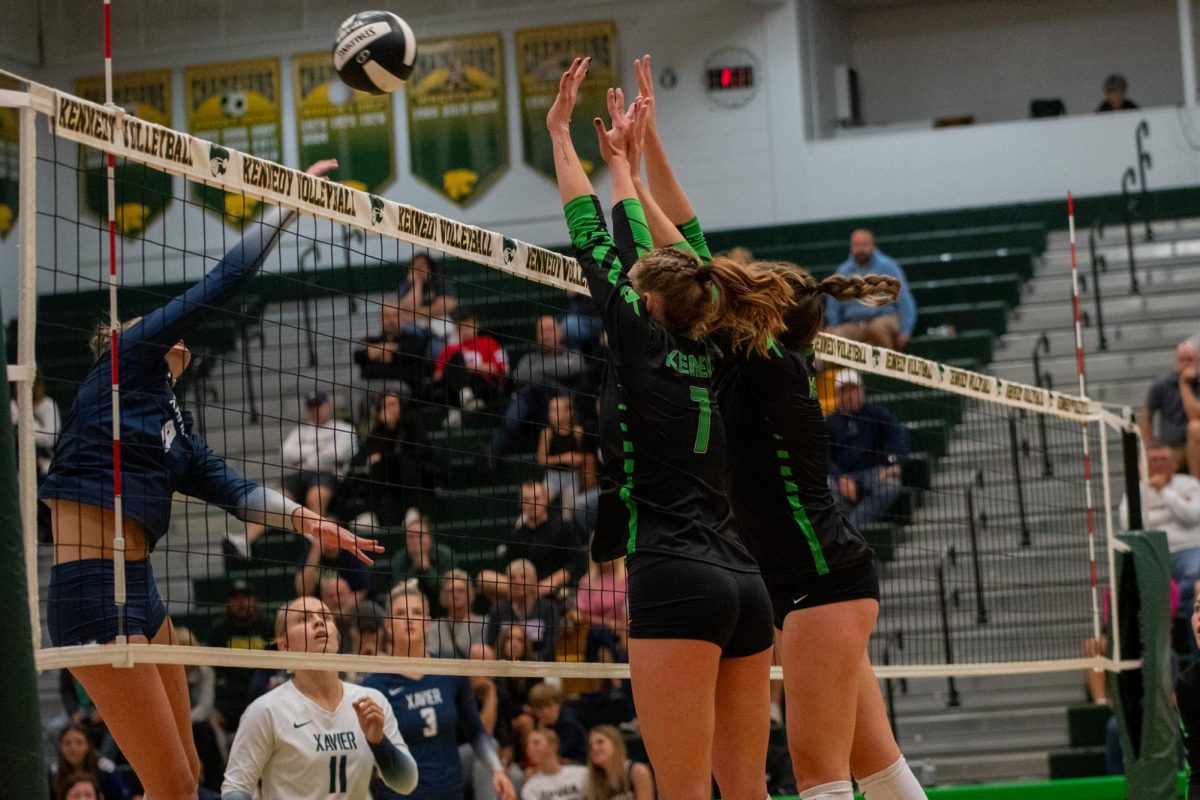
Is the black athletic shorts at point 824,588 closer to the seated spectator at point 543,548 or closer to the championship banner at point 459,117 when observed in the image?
the seated spectator at point 543,548

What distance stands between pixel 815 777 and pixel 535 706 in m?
4.81

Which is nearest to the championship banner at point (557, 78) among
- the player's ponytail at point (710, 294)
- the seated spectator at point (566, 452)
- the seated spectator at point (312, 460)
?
the seated spectator at point (312, 460)

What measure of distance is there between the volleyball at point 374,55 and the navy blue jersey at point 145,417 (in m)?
1.43

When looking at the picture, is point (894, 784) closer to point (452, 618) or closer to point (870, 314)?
point (452, 618)

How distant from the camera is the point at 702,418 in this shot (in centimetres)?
448

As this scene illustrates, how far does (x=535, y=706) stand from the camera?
9414mm

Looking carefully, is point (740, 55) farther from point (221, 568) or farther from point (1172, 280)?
point (221, 568)

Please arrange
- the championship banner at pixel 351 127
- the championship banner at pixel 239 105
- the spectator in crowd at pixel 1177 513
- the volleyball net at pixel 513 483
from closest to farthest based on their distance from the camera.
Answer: the volleyball net at pixel 513 483, the spectator in crowd at pixel 1177 513, the championship banner at pixel 351 127, the championship banner at pixel 239 105

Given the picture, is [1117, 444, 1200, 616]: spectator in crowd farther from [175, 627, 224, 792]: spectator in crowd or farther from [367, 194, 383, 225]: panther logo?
[367, 194, 383, 225]: panther logo

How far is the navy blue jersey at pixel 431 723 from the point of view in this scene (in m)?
8.34

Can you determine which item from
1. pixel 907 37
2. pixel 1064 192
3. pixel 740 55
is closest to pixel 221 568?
pixel 740 55

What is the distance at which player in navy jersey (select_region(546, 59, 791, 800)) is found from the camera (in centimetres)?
430

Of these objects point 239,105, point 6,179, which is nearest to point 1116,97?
point 239,105

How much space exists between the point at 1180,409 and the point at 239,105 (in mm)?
11803
